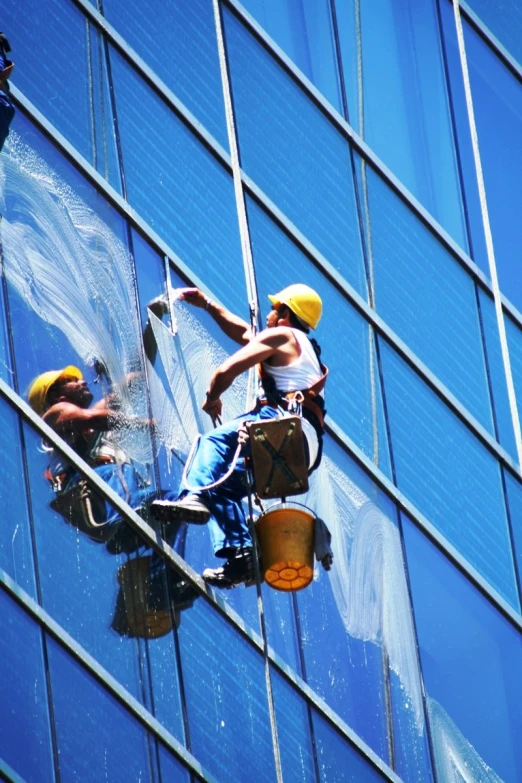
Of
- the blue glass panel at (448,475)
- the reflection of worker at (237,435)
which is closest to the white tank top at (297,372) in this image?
the reflection of worker at (237,435)

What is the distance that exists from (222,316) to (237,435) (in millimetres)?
1424

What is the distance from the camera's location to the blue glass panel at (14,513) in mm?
15703

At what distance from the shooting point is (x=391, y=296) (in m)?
18.3

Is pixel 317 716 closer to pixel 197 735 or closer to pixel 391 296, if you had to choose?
pixel 197 735

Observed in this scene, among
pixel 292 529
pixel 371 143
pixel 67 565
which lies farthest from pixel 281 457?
pixel 371 143

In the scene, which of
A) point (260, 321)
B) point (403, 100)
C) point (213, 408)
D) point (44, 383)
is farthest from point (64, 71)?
point (213, 408)

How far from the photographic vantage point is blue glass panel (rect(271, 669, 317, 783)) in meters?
16.4

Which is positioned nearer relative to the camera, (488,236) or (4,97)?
(4,97)

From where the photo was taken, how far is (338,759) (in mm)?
16641

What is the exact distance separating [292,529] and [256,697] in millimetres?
1689

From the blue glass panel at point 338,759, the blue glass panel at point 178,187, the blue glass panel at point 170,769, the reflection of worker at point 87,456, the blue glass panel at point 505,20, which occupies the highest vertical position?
the blue glass panel at point 505,20

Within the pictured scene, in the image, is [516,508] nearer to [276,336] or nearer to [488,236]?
[488,236]

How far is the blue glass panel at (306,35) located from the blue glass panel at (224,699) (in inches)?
159

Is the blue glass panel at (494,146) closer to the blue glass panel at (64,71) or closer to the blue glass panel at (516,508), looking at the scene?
the blue glass panel at (516,508)
